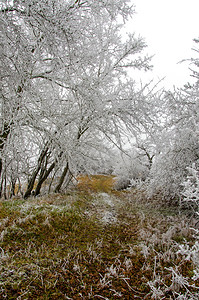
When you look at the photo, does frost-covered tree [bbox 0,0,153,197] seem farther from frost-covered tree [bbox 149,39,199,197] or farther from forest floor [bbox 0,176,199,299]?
forest floor [bbox 0,176,199,299]

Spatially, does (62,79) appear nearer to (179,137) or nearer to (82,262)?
(82,262)

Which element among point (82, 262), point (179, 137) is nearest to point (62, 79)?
point (82, 262)

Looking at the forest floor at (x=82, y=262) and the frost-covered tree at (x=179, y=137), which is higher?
the frost-covered tree at (x=179, y=137)

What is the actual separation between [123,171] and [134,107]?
1448 cm

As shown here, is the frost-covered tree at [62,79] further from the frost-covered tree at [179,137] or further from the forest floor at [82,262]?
the forest floor at [82,262]

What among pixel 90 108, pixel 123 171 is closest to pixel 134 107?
pixel 90 108

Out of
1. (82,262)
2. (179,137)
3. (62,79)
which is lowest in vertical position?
(82,262)

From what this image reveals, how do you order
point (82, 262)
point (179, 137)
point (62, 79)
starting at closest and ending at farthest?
1. point (82, 262)
2. point (62, 79)
3. point (179, 137)

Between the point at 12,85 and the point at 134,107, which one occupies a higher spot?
the point at 134,107

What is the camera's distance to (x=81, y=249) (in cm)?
343

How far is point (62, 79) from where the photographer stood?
123 inches

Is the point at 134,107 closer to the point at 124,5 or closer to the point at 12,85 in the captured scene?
the point at 124,5

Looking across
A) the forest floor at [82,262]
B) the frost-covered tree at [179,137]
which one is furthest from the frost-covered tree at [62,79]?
the forest floor at [82,262]

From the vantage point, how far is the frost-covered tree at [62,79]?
2508 mm
